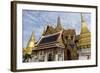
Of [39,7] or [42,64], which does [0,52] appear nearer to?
[42,64]

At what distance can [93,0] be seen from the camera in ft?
7.06

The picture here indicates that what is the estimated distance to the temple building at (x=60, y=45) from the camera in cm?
192

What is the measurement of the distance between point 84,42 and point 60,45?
255 millimetres

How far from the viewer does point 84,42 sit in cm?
209

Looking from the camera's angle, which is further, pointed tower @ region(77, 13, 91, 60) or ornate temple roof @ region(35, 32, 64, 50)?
pointed tower @ region(77, 13, 91, 60)

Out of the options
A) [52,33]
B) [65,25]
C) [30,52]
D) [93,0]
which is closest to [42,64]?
[30,52]

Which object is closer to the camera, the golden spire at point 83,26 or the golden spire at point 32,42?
the golden spire at point 32,42

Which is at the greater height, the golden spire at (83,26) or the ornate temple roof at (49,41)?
the golden spire at (83,26)

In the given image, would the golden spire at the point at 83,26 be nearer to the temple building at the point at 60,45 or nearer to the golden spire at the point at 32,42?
the temple building at the point at 60,45

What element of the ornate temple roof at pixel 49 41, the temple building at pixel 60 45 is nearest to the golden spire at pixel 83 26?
the temple building at pixel 60 45

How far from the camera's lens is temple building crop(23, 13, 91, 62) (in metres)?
1.92

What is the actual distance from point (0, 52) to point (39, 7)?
0.51m

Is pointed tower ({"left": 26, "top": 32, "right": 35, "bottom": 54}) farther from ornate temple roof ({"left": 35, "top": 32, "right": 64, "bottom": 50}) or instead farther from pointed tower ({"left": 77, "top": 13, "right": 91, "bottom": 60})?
pointed tower ({"left": 77, "top": 13, "right": 91, "bottom": 60})

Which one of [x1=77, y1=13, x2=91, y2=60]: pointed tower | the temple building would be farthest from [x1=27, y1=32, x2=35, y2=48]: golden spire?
[x1=77, y1=13, x2=91, y2=60]: pointed tower
